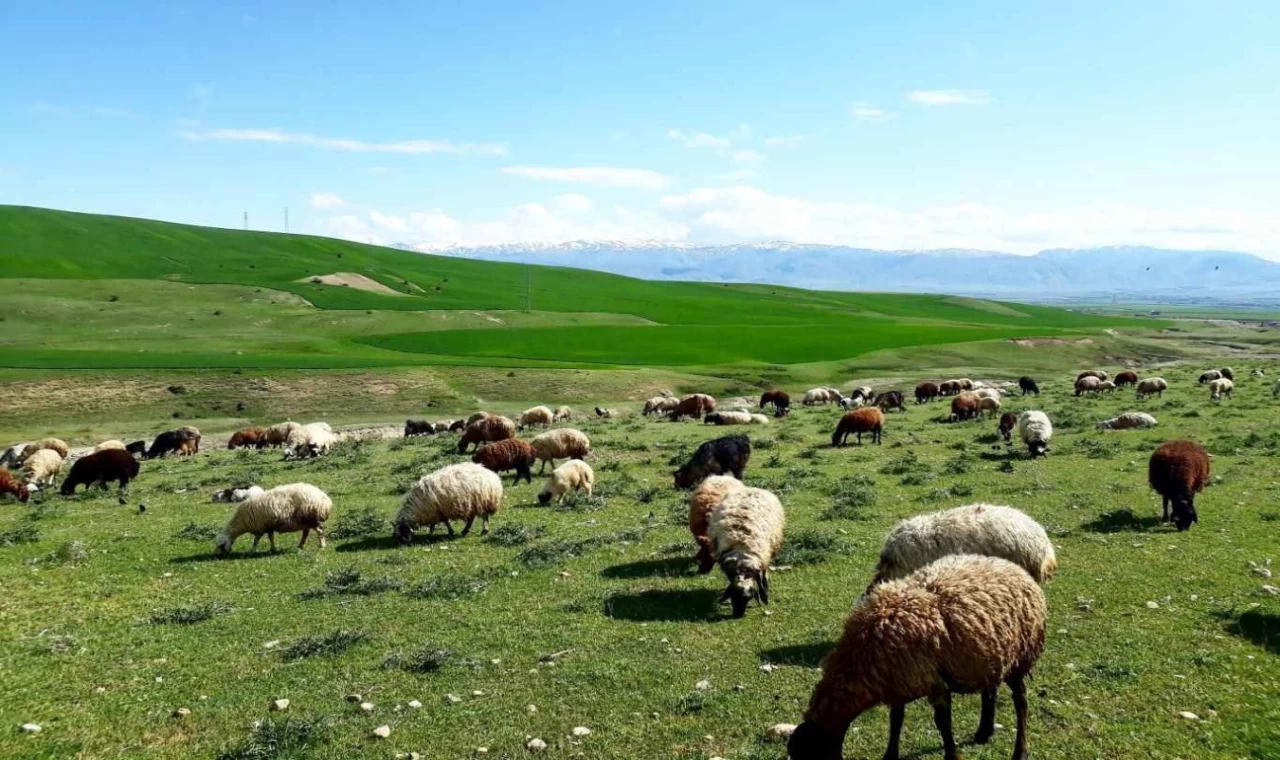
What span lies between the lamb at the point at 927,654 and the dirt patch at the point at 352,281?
122 m

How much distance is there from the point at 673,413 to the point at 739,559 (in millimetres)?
33094

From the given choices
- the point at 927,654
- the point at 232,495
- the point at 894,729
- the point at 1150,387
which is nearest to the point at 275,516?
the point at 232,495

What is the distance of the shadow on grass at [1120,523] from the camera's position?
52.5ft

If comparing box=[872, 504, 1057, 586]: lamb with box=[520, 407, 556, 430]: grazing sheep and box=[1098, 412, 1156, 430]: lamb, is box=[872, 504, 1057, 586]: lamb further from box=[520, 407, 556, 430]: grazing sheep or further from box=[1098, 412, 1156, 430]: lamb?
box=[520, 407, 556, 430]: grazing sheep

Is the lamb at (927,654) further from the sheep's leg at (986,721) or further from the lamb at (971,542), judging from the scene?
the lamb at (971,542)

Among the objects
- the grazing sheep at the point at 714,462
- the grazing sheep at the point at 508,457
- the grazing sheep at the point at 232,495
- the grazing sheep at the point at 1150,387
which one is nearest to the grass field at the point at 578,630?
the grazing sheep at the point at 714,462

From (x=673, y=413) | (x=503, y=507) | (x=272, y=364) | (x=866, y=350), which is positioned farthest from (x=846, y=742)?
(x=866, y=350)

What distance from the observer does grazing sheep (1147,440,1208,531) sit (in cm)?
1587

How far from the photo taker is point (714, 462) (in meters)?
23.0

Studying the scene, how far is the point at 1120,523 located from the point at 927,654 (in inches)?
474

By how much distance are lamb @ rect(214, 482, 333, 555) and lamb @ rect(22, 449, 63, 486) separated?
1712cm

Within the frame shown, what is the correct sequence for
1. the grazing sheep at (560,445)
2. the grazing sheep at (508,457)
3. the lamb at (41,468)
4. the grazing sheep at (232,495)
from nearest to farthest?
the grazing sheep at (232,495)
the grazing sheep at (508,457)
the grazing sheep at (560,445)
the lamb at (41,468)

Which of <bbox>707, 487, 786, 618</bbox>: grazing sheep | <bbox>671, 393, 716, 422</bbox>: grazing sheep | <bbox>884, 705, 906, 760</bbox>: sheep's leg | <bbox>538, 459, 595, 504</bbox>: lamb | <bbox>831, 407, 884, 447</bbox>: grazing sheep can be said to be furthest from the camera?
<bbox>671, 393, 716, 422</bbox>: grazing sheep

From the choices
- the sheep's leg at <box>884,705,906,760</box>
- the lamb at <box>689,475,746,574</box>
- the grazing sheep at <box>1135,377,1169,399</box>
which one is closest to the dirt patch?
the grazing sheep at <box>1135,377,1169,399</box>
